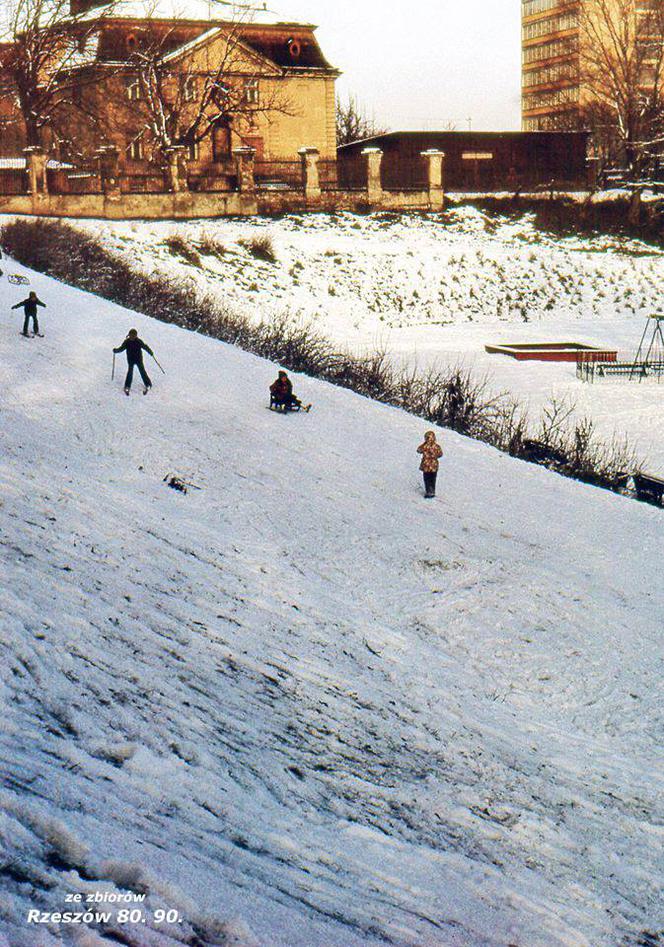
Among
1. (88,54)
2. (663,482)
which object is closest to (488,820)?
(663,482)

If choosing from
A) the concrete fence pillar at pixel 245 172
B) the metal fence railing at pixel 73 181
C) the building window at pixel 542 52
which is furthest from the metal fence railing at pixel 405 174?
the building window at pixel 542 52

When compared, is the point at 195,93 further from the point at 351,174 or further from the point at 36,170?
the point at 36,170

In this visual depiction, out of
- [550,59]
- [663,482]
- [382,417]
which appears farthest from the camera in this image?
[550,59]

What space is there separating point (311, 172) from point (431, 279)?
9.68 metres

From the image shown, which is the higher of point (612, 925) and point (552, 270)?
point (552, 270)

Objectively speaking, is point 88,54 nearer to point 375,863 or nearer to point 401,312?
point 401,312

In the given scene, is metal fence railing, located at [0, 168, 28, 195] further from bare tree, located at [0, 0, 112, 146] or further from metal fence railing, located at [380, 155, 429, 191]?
metal fence railing, located at [380, 155, 429, 191]

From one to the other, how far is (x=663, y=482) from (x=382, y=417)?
20.1 feet

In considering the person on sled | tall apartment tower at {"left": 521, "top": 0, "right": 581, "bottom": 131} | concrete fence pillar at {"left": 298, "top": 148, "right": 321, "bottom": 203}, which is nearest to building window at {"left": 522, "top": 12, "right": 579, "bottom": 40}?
tall apartment tower at {"left": 521, "top": 0, "right": 581, "bottom": 131}

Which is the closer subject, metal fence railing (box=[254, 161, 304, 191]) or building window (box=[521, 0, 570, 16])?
metal fence railing (box=[254, 161, 304, 191])

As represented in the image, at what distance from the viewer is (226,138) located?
5528 cm

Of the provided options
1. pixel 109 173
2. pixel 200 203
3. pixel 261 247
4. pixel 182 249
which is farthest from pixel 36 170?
pixel 261 247

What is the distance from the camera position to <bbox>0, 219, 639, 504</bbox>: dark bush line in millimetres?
20547

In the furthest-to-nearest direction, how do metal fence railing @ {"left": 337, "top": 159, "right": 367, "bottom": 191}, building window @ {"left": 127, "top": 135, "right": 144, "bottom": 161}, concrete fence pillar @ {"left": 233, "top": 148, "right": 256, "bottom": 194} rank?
1. building window @ {"left": 127, "top": 135, "right": 144, "bottom": 161}
2. metal fence railing @ {"left": 337, "top": 159, "right": 367, "bottom": 191}
3. concrete fence pillar @ {"left": 233, "top": 148, "right": 256, "bottom": 194}
